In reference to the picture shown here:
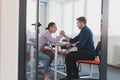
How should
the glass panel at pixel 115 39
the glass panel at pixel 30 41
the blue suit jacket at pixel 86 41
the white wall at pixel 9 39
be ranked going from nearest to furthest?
the white wall at pixel 9 39, the glass panel at pixel 30 41, the blue suit jacket at pixel 86 41, the glass panel at pixel 115 39

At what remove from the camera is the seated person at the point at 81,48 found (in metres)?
3.48

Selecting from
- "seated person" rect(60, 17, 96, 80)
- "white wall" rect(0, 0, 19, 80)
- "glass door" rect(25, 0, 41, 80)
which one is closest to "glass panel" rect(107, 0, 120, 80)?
"seated person" rect(60, 17, 96, 80)

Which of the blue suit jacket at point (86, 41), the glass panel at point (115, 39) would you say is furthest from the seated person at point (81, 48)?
the glass panel at point (115, 39)

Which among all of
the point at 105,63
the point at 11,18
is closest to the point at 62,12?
the point at 105,63

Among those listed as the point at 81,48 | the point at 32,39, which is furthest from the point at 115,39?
the point at 32,39

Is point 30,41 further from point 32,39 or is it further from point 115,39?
point 115,39

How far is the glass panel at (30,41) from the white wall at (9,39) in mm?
193

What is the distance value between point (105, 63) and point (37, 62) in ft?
2.72

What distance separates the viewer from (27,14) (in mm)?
2123

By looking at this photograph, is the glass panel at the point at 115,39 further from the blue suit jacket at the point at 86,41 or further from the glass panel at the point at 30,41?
the glass panel at the point at 30,41

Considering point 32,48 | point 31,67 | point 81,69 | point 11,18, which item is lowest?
point 81,69

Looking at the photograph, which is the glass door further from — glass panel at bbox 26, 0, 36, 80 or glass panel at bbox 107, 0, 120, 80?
glass panel at bbox 107, 0, 120, 80

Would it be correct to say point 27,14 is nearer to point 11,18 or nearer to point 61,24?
point 11,18

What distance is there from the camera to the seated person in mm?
3482
